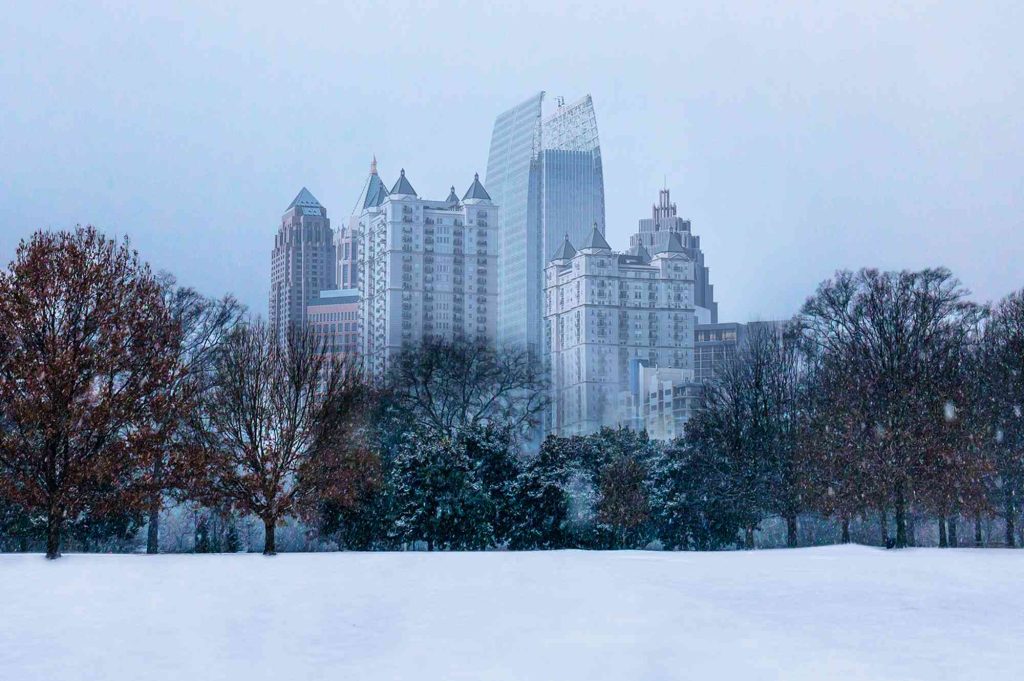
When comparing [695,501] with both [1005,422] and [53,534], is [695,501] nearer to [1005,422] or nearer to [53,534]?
[1005,422]

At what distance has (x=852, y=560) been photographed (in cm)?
3806

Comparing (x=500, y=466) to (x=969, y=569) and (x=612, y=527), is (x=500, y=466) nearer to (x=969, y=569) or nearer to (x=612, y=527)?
(x=612, y=527)

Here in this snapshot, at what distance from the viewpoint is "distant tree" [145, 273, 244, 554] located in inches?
1532

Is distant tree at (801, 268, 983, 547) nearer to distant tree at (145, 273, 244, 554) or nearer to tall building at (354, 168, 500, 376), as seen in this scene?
distant tree at (145, 273, 244, 554)

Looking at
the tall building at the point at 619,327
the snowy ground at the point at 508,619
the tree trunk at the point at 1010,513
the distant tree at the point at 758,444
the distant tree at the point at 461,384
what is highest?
the tall building at the point at 619,327

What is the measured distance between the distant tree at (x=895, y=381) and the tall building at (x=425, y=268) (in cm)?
12458

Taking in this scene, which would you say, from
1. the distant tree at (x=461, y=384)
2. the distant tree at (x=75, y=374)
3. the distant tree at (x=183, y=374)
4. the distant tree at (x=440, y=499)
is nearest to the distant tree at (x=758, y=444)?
the distant tree at (x=440, y=499)

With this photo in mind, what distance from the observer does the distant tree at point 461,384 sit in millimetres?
74188

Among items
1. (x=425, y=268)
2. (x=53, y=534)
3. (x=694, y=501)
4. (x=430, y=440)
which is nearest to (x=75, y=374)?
(x=53, y=534)

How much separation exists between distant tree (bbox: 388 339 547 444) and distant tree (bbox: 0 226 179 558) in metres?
30.5

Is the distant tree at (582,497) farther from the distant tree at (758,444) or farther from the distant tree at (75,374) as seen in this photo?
the distant tree at (75,374)

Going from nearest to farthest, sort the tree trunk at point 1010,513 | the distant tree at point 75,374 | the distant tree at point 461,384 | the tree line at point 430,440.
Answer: the distant tree at point 75,374 → the tree line at point 430,440 → the tree trunk at point 1010,513 → the distant tree at point 461,384

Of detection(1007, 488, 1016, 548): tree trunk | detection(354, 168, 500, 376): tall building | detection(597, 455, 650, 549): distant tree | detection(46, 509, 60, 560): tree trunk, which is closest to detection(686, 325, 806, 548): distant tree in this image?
detection(597, 455, 650, 549): distant tree

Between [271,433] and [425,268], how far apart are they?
142 meters
